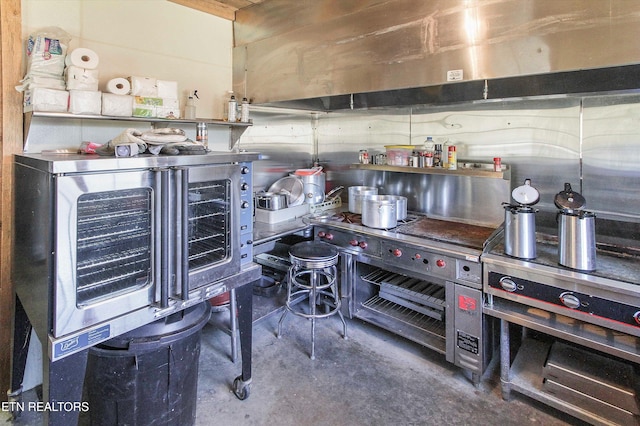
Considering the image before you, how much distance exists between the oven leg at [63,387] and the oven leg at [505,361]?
2.05 meters

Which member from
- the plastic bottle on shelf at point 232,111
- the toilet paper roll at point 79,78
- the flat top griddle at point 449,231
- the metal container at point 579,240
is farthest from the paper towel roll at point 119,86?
the metal container at point 579,240

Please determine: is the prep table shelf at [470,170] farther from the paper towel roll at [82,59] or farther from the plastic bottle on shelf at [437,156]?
the paper towel roll at [82,59]

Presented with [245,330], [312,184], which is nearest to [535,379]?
[245,330]

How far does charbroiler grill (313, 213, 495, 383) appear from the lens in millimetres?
2115

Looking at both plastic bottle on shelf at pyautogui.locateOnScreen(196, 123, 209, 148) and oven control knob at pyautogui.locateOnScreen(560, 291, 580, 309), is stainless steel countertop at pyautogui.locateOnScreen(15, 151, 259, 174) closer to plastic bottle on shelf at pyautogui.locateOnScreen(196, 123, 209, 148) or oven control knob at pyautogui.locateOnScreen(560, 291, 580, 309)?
plastic bottle on shelf at pyautogui.locateOnScreen(196, 123, 209, 148)

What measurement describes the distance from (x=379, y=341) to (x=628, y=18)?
2304mm

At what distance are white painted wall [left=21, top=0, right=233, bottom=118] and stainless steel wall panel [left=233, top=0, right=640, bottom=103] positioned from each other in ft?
0.74

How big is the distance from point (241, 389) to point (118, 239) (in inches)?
44.9

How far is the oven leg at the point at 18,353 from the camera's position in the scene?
1.90 metres

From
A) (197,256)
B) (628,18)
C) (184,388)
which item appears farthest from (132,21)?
(628,18)

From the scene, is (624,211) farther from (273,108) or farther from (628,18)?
(273,108)

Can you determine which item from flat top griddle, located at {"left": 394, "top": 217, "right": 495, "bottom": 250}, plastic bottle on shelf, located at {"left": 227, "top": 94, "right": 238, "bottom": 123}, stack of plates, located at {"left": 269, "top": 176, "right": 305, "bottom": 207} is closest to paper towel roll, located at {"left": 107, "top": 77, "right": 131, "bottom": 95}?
plastic bottle on shelf, located at {"left": 227, "top": 94, "right": 238, "bottom": 123}

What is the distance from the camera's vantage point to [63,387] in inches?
52.5

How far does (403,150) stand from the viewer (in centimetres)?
288
